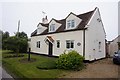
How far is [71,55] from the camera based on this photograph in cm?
1554

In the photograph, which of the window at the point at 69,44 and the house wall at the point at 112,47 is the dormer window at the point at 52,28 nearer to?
the window at the point at 69,44

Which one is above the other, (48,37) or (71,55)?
(48,37)

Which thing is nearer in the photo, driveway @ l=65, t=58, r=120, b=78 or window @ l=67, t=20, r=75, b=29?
driveway @ l=65, t=58, r=120, b=78

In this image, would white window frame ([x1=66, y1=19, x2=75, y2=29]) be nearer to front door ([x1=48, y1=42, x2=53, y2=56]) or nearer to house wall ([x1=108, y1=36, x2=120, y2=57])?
front door ([x1=48, y1=42, x2=53, y2=56])

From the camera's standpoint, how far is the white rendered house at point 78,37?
19119mm

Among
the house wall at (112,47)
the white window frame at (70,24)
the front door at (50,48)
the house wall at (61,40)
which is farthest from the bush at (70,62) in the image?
the house wall at (112,47)

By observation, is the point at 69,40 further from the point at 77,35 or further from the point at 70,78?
the point at 70,78

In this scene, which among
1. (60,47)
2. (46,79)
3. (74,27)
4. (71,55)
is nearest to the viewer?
(46,79)

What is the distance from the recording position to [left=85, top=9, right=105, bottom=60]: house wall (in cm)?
1886

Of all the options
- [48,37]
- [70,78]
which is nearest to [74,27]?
[48,37]

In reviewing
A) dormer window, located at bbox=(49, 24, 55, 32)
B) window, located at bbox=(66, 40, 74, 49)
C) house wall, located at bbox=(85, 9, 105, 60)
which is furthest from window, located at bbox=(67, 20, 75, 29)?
dormer window, located at bbox=(49, 24, 55, 32)

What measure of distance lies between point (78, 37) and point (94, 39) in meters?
2.31

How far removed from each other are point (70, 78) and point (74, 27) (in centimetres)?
1069

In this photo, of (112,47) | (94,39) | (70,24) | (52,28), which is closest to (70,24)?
(70,24)
